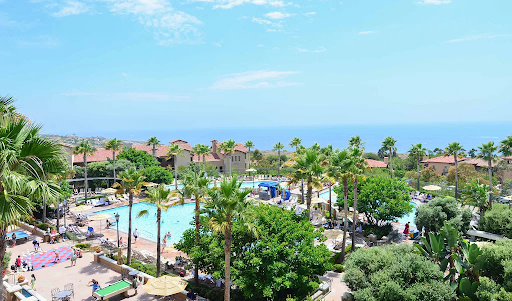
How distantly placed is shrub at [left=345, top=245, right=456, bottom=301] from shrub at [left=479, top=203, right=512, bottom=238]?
34.5 feet

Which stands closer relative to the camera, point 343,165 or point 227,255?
point 227,255

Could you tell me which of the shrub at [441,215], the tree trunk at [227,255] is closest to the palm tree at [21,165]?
the tree trunk at [227,255]

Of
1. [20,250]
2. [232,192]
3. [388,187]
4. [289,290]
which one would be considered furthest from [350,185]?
[20,250]

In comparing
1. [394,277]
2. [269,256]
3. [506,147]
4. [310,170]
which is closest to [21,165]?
[269,256]

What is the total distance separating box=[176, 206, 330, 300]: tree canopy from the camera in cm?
1523

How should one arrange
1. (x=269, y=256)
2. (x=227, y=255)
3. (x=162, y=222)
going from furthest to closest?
(x=162, y=222)
(x=269, y=256)
(x=227, y=255)

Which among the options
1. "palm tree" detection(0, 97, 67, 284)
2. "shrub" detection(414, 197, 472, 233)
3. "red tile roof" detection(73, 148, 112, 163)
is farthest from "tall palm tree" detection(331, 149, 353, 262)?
"red tile roof" detection(73, 148, 112, 163)

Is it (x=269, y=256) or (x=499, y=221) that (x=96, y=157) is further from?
(x=499, y=221)

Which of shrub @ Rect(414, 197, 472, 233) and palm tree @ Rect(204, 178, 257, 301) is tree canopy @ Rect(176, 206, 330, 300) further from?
shrub @ Rect(414, 197, 472, 233)

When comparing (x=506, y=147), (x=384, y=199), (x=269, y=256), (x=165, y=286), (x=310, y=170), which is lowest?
(x=165, y=286)

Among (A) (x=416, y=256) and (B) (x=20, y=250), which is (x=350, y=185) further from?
(B) (x=20, y=250)

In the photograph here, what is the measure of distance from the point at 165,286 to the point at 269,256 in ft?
17.5

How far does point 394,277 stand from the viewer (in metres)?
14.2

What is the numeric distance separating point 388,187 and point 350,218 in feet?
18.4
